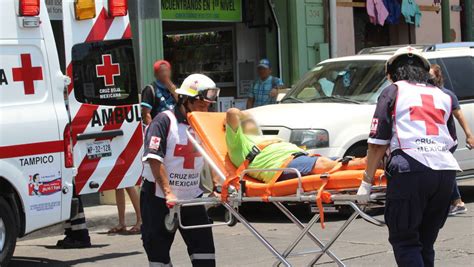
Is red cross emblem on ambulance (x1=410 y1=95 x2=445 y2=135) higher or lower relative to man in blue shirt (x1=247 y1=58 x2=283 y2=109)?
higher

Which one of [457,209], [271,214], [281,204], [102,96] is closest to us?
[281,204]

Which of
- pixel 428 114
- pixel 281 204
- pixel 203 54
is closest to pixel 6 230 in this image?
pixel 281 204

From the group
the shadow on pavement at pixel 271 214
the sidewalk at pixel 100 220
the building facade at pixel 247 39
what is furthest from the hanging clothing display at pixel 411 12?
the sidewalk at pixel 100 220

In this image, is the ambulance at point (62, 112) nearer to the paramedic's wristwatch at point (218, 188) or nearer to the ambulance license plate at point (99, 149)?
the ambulance license plate at point (99, 149)

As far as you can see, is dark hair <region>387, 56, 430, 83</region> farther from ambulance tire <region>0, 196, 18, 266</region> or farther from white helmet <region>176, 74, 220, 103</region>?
ambulance tire <region>0, 196, 18, 266</region>

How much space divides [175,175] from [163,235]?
428 mm

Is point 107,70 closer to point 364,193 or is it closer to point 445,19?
point 364,193

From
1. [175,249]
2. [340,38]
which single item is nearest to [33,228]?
[175,249]

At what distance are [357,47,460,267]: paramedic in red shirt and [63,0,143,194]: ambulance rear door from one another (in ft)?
13.0

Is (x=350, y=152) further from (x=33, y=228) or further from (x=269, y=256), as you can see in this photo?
(x=33, y=228)

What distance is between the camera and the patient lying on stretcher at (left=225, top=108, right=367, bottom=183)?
6.58 m

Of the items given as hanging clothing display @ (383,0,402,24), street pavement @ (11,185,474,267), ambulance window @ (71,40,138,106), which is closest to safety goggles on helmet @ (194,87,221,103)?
street pavement @ (11,185,474,267)

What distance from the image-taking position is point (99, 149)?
9156mm

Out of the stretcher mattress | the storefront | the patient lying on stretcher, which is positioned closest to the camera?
the stretcher mattress
